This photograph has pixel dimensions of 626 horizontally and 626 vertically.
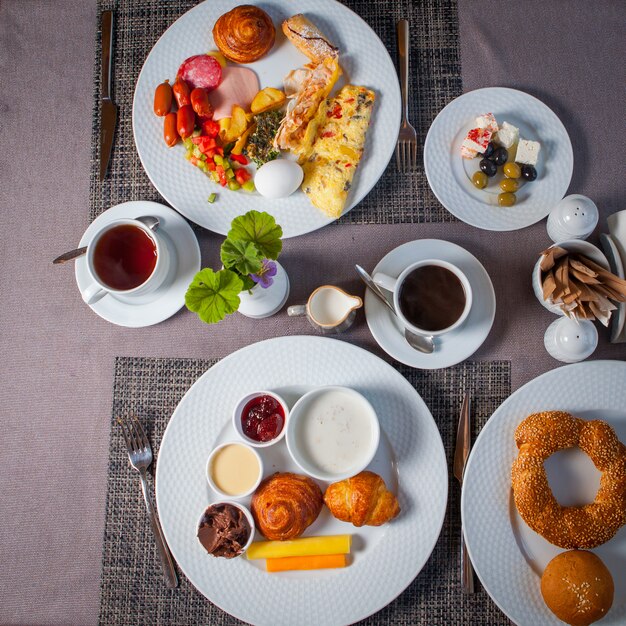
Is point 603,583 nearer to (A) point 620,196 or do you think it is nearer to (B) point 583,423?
(B) point 583,423

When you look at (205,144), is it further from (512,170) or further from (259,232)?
(512,170)

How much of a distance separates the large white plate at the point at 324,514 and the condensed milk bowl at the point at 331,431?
63 millimetres

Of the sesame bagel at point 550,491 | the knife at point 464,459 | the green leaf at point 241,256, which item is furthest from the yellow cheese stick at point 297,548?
the green leaf at point 241,256

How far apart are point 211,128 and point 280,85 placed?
9.2 inches

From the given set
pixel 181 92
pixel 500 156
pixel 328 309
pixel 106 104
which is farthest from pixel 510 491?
pixel 106 104

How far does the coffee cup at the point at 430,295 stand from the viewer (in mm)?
1382

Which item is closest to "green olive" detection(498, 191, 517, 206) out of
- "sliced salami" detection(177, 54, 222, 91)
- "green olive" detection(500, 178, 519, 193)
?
"green olive" detection(500, 178, 519, 193)

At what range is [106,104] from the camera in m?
1.62

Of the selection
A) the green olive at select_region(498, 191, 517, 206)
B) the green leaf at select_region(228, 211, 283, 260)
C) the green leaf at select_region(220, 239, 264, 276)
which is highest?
the green olive at select_region(498, 191, 517, 206)

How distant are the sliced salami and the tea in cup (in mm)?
660

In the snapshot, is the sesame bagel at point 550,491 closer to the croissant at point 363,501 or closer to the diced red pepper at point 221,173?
the croissant at point 363,501

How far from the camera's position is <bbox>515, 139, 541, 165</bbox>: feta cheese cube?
147cm

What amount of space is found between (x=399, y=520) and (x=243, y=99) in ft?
3.98

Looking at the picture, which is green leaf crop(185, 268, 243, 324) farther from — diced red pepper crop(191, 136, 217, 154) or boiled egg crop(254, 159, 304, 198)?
diced red pepper crop(191, 136, 217, 154)
